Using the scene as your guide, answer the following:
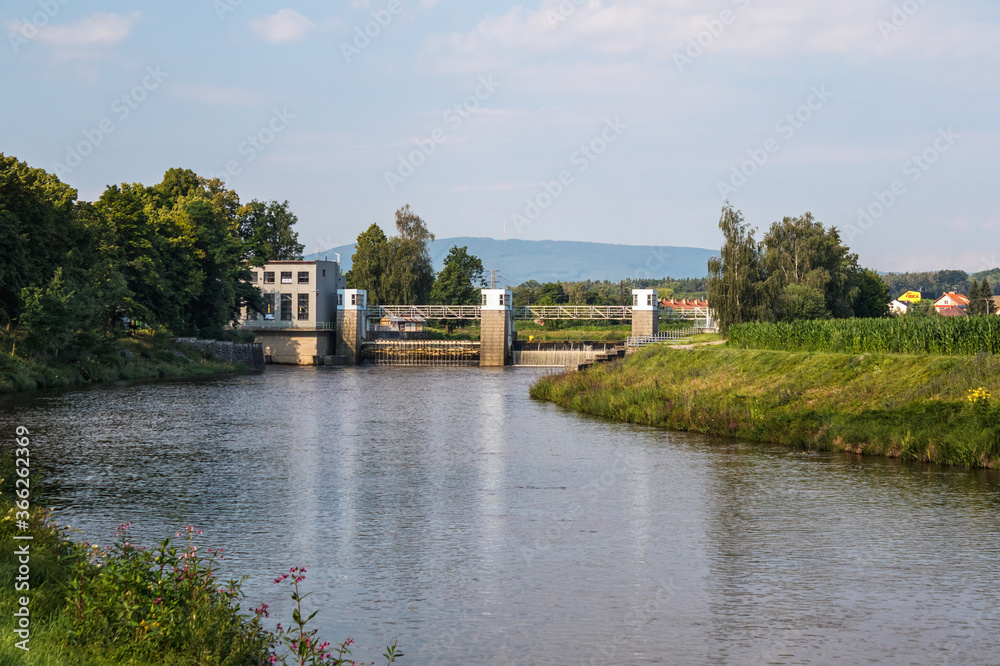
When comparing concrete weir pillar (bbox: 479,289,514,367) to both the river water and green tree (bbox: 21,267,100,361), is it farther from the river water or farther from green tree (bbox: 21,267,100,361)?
the river water

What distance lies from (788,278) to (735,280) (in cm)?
2059

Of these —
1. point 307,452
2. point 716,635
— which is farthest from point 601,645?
point 307,452

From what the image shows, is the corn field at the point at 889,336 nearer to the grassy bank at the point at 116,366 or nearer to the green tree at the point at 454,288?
the grassy bank at the point at 116,366

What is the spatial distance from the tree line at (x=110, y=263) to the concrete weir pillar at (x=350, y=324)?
910 centimetres

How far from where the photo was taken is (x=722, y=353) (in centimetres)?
4222

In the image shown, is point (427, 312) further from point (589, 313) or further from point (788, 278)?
point (788, 278)

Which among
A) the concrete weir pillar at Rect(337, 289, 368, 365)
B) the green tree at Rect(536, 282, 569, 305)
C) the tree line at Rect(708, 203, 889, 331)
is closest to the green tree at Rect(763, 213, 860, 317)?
the tree line at Rect(708, 203, 889, 331)

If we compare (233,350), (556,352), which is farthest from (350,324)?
(556,352)

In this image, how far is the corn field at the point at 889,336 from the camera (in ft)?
102

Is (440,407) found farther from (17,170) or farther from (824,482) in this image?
(17,170)

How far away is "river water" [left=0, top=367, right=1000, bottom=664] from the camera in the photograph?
11.6 meters

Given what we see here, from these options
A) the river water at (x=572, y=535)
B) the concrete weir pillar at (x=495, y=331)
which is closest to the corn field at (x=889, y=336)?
the river water at (x=572, y=535)

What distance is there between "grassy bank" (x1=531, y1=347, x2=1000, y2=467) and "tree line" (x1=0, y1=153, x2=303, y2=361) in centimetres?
2989

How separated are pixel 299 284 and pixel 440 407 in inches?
2262
